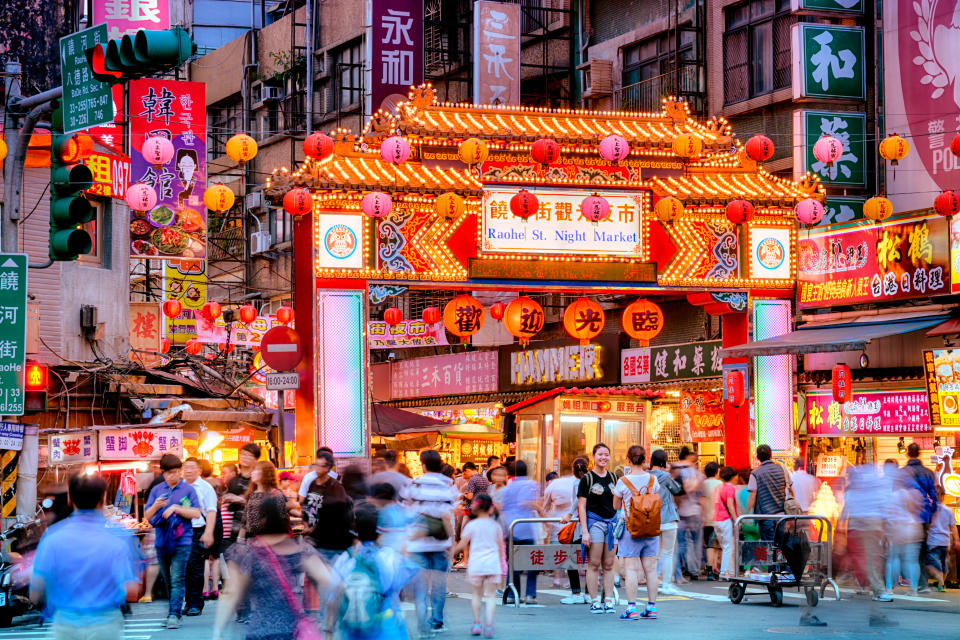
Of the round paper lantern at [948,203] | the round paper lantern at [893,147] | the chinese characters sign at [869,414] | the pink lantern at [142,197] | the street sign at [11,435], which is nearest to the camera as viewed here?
the street sign at [11,435]

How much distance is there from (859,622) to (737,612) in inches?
61.5

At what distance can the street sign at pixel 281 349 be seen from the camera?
23.8m

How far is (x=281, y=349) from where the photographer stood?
78.4 feet

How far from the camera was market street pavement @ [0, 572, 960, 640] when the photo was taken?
13.9m

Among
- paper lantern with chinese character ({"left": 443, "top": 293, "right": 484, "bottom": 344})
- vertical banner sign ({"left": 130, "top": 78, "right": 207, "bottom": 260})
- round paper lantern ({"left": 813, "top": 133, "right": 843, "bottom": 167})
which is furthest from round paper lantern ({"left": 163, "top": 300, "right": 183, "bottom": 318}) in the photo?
round paper lantern ({"left": 813, "top": 133, "right": 843, "bottom": 167})

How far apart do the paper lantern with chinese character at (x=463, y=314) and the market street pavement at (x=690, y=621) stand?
8397 mm

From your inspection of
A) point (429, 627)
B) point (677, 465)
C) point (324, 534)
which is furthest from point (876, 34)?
point (324, 534)

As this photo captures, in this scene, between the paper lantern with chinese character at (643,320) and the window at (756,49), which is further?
the window at (756,49)

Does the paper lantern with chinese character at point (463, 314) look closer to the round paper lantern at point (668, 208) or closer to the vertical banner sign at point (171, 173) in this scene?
the round paper lantern at point (668, 208)

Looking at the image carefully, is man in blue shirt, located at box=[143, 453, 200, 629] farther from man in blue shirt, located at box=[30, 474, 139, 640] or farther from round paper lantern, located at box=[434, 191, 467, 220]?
round paper lantern, located at box=[434, 191, 467, 220]

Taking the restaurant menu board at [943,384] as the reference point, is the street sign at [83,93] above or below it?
above

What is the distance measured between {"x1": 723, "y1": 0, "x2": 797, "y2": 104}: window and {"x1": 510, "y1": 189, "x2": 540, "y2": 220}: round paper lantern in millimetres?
7596

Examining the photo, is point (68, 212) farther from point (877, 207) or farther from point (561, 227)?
point (877, 207)

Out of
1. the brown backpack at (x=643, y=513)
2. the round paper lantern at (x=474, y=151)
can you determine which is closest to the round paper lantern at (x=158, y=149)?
the round paper lantern at (x=474, y=151)
